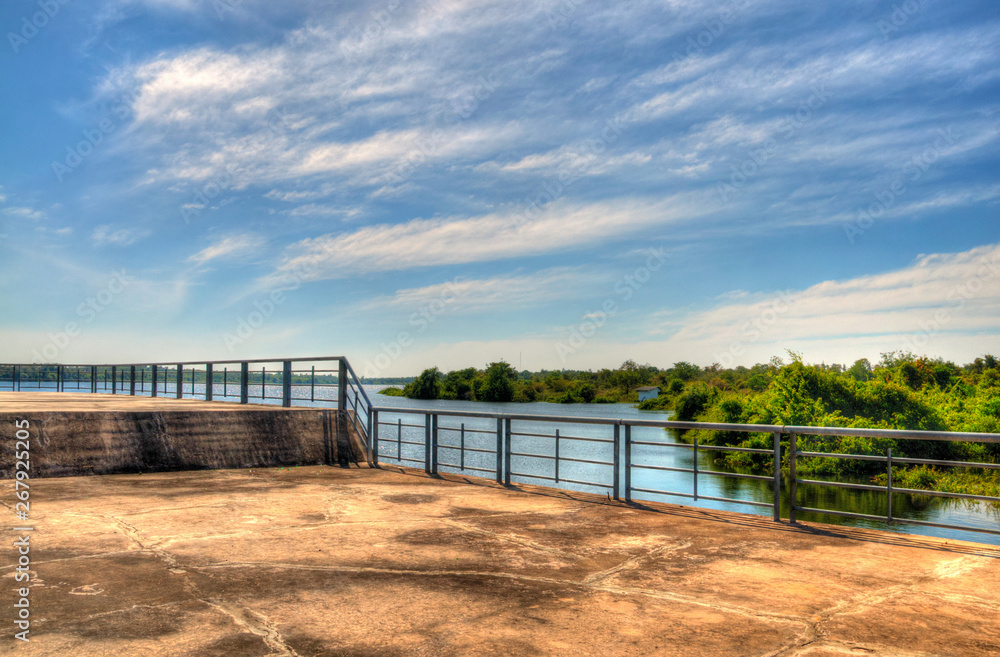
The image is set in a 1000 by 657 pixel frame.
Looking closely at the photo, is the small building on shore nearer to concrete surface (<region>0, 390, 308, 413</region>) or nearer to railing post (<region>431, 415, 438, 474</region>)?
concrete surface (<region>0, 390, 308, 413</region>)

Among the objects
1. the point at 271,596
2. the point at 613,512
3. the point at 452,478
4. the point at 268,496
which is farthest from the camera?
the point at 452,478

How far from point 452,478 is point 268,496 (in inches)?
134

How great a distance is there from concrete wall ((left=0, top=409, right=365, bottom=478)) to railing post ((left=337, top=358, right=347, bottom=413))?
245 mm

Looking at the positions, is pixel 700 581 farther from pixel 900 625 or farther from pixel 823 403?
pixel 823 403

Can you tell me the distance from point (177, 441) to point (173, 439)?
8 centimetres

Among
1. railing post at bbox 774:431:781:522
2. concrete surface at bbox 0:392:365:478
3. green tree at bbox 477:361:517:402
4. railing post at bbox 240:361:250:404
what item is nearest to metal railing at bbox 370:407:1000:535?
railing post at bbox 774:431:781:522

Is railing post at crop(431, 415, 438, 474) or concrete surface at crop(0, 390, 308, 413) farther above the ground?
concrete surface at crop(0, 390, 308, 413)

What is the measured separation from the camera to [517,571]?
19.0 ft

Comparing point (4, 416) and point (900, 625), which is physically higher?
point (4, 416)

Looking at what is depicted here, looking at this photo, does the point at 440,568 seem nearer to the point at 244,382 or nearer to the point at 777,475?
the point at 777,475

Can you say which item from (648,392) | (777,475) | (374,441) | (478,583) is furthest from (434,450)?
(648,392)

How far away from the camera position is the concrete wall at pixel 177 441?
35.5ft

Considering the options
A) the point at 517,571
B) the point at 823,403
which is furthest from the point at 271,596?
the point at 823,403

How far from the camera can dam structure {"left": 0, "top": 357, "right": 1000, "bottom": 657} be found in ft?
13.9
